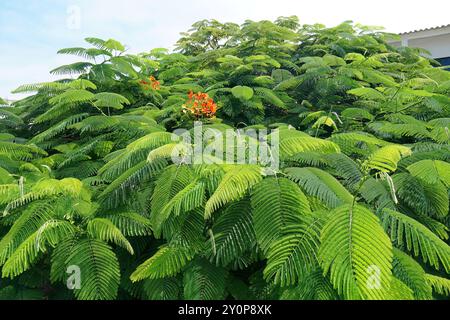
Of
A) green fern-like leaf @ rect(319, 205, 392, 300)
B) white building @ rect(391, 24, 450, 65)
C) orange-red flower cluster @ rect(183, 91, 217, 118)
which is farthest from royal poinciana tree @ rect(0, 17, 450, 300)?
white building @ rect(391, 24, 450, 65)

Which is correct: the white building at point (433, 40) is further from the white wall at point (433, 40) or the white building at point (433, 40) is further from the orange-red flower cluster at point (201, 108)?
the orange-red flower cluster at point (201, 108)

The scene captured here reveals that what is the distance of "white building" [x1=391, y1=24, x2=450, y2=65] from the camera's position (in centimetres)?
1128

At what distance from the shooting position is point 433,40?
38.7 feet

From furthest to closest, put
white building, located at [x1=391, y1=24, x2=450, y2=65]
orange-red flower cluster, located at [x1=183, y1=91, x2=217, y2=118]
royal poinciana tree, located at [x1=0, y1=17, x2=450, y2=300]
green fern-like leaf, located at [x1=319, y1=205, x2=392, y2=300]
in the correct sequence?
white building, located at [x1=391, y1=24, x2=450, y2=65] → orange-red flower cluster, located at [x1=183, y1=91, x2=217, y2=118] → royal poinciana tree, located at [x1=0, y1=17, x2=450, y2=300] → green fern-like leaf, located at [x1=319, y1=205, x2=392, y2=300]

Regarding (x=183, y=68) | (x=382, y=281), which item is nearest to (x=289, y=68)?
(x=183, y=68)

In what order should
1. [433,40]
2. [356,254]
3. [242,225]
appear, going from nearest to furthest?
1. [356,254]
2. [242,225]
3. [433,40]

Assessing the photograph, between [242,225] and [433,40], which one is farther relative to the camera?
[433,40]

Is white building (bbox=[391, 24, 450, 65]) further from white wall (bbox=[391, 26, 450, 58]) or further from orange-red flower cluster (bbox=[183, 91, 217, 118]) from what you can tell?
orange-red flower cluster (bbox=[183, 91, 217, 118])

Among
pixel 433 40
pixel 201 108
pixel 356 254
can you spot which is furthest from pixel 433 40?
pixel 356 254

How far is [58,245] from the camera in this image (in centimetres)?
171

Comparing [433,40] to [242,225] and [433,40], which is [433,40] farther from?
[242,225]
